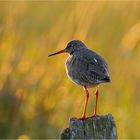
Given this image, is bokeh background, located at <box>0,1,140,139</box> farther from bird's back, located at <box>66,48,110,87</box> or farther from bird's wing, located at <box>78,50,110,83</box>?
bird's wing, located at <box>78,50,110,83</box>

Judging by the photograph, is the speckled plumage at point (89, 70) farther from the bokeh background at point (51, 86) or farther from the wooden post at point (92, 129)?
the bokeh background at point (51, 86)

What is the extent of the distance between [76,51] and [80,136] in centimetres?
284

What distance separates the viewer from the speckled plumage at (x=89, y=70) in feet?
24.7

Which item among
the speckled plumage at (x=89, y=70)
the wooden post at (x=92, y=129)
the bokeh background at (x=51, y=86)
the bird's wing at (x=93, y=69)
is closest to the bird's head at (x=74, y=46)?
the bokeh background at (x=51, y=86)

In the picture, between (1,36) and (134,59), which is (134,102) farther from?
(1,36)

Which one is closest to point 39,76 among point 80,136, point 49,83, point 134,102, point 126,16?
point 49,83

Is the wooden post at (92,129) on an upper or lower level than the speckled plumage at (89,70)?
lower

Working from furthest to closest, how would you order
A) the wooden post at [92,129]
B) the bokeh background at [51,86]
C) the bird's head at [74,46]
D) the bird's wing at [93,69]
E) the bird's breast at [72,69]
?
1. the bokeh background at [51,86]
2. the bird's head at [74,46]
3. the bird's breast at [72,69]
4. the bird's wing at [93,69]
5. the wooden post at [92,129]

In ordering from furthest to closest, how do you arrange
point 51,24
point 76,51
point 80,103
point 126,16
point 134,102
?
point 51,24 → point 126,16 → point 134,102 → point 80,103 → point 76,51

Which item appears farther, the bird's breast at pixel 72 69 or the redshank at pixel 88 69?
the bird's breast at pixel 72 69

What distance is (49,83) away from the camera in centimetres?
988

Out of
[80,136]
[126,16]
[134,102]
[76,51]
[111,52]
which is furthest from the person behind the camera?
[126,16]

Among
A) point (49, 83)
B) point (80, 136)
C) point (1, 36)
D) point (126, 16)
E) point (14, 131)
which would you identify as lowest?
point (80, 136)

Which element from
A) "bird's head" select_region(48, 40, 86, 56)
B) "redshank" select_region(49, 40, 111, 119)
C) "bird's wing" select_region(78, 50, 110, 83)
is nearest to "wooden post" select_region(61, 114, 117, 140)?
"redshank" select_region(49, 40, 111, 119)
